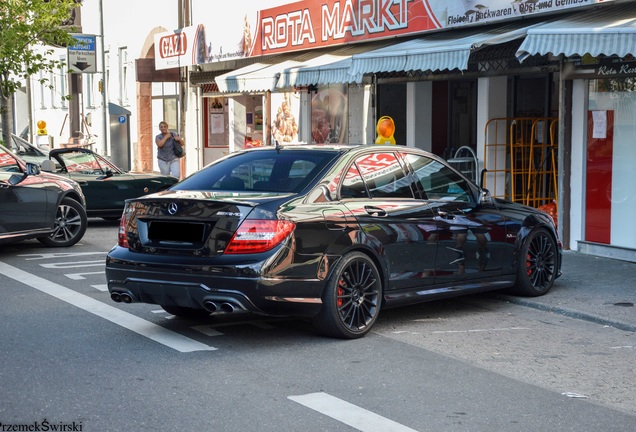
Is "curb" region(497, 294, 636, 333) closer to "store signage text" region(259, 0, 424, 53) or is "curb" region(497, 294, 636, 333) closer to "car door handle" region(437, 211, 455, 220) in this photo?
"car door handle" region(437, 211, 455, 220)

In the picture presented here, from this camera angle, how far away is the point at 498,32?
44.8ft

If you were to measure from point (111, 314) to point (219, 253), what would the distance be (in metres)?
1.89

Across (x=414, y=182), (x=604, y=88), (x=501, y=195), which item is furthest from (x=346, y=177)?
(x=501, y=195)

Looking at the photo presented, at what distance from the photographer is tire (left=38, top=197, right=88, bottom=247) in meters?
14.1

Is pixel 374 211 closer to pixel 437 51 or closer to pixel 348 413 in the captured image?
pixel 348 413

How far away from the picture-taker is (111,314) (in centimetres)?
890

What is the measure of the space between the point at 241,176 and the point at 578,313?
10.7ft

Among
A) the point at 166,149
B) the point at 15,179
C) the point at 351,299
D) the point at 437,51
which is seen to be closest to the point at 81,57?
the point at 166,149

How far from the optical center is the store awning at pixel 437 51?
12.6 meters

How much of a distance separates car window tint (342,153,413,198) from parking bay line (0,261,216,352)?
170 cm

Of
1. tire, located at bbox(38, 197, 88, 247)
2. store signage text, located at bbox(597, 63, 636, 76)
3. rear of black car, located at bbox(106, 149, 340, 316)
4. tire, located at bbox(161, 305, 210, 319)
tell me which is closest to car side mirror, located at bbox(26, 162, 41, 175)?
tire, located at bbox(38, 197, 88, 247)

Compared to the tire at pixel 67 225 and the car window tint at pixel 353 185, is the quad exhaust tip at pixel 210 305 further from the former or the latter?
the tire at pixel 67 225

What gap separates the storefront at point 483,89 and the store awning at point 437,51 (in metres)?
0.02

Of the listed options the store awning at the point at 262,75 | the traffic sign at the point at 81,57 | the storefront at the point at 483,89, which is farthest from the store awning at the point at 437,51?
the traffic sign at the point at 81,57
